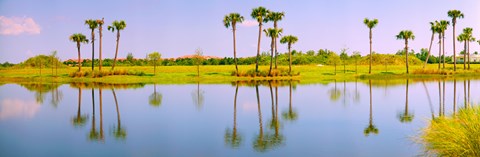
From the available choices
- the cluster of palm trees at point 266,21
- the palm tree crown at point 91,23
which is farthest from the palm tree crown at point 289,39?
the palm tree crown at point 91,23

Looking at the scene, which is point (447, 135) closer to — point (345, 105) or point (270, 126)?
point (270, 126)

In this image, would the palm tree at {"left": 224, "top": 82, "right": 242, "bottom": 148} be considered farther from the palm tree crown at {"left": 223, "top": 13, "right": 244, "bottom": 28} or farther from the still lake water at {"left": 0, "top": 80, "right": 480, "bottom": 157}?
the palm tree crown at {"left": 223, "top": 13, "right": 244, "bottom": 28}

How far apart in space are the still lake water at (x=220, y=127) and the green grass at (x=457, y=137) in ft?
8.57

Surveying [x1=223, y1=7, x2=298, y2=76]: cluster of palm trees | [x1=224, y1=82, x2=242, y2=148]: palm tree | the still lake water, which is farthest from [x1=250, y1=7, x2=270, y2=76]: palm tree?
[x1=224, y1=82, x2=242, y2=148]: palm tree

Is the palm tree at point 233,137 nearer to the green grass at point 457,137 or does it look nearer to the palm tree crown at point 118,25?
the green grass at point 457,137

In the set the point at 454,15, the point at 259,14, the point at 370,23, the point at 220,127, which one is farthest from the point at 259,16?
the point at 220,127

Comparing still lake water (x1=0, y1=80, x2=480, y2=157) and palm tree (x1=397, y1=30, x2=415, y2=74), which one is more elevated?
palm tree (x1=397, y1=30, x2=415, y2=74)

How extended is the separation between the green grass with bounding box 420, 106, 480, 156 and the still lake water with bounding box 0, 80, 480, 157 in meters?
2.61

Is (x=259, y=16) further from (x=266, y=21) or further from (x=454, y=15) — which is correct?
(x=454, y=15)

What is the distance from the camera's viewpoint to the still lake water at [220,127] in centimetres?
1725

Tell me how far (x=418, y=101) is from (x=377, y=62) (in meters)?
111

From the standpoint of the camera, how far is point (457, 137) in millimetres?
12133

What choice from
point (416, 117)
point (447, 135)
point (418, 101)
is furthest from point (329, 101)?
point (447, 135)

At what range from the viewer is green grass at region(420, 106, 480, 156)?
39.3 ft
